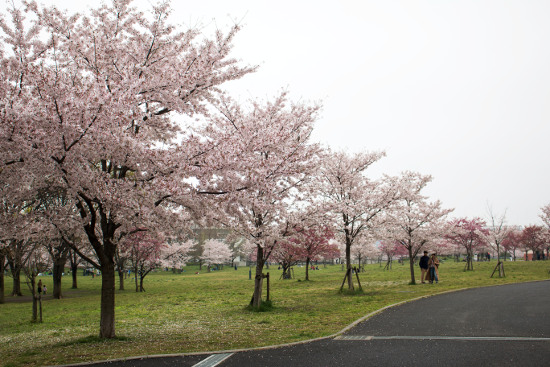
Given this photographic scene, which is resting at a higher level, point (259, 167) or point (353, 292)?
point (259, 167)

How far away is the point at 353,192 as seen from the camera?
21.8 meters

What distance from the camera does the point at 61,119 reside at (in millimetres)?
7191

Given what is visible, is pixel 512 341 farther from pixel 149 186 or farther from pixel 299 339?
pixel 149 186

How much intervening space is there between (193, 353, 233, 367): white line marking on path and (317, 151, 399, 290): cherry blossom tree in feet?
42.7

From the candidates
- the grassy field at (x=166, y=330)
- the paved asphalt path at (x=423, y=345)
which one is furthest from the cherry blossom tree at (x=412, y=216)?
the paved asphalt path at (x=423, y=345)

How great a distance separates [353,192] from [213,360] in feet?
51.9

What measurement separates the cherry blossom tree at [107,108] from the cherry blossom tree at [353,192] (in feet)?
39.2

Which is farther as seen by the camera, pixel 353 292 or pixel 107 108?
pixel 353 292

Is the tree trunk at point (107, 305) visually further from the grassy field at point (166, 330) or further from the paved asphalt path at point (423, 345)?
the paved asphalt path at point (423, 345)

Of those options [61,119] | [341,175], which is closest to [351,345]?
[61,119]

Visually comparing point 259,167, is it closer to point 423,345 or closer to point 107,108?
point 107,108

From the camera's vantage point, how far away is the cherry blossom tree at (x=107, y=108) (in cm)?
712

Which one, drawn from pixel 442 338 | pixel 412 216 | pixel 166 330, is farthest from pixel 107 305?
pixel 412 216

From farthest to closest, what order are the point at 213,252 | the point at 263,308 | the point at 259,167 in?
the point at 213,252
the point at 263,308
the point at 259,167
